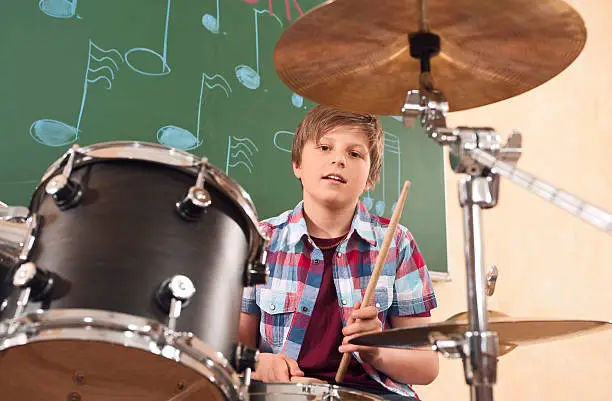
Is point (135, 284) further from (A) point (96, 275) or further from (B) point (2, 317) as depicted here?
(B) point (2, 317)

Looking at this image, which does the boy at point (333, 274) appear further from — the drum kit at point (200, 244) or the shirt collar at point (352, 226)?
the drum kit at point (200, 244)

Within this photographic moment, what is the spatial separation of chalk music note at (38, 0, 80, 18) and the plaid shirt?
1.91ft

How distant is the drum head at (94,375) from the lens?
29.4 inches

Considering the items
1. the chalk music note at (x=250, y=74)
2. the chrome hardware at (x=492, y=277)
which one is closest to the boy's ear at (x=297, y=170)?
the chalk music note at (x=250, y=74)

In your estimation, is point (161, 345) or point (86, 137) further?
point (86, 137)

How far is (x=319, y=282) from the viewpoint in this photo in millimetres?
1299

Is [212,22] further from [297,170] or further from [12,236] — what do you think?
[12,236]

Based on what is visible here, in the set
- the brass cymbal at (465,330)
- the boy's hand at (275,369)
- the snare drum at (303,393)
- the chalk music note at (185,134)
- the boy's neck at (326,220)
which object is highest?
the chalk music note at (185,134)

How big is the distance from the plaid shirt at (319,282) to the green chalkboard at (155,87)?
8.4 inches

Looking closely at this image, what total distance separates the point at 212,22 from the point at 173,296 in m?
0.95

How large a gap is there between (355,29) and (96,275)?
479mm

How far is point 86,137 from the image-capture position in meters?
1.29

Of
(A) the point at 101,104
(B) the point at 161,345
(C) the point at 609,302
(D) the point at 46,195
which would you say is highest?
(A) the point at 101,104

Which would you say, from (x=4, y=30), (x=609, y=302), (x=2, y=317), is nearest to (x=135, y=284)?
(x=2, y=317)
